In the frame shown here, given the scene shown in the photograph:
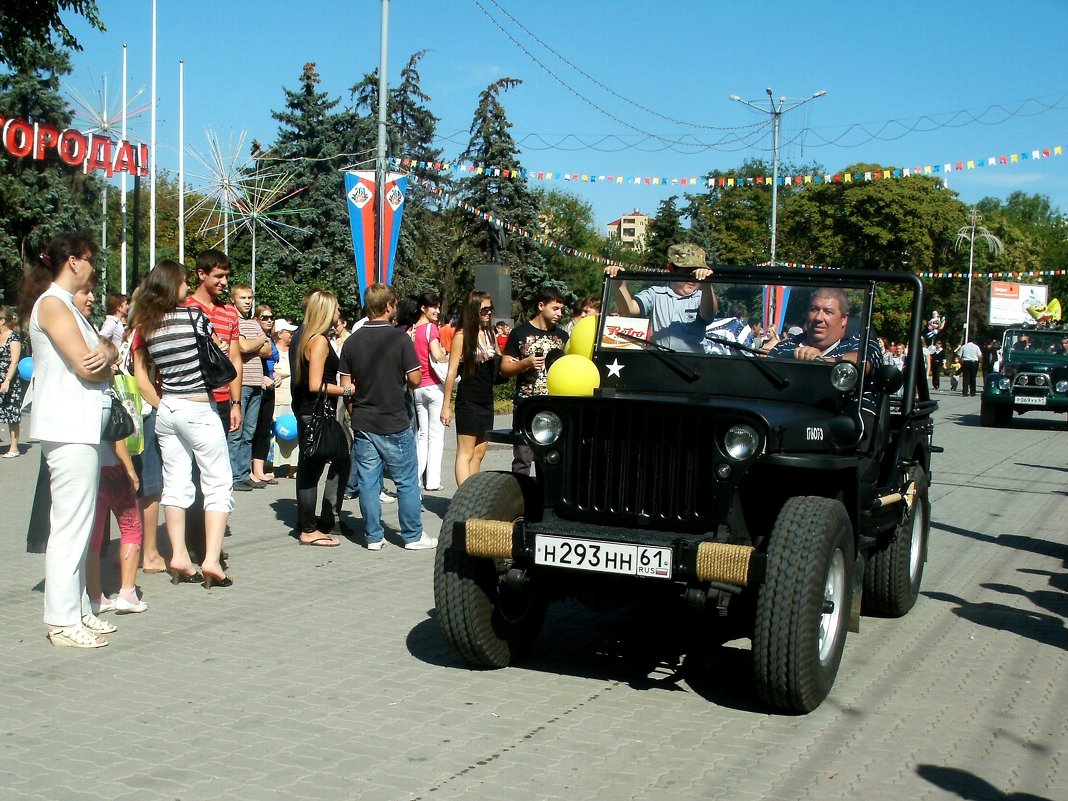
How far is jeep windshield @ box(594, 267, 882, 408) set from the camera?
6230mm

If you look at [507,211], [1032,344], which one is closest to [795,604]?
[1032,344]

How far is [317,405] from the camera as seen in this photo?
910 cm

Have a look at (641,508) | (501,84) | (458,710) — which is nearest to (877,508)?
(641,508)

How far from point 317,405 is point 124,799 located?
17.2ft

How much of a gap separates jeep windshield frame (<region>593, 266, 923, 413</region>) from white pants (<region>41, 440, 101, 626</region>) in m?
2.62

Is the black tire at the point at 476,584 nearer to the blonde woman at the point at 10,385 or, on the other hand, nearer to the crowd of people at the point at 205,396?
the crowd of people at the point at 205,396

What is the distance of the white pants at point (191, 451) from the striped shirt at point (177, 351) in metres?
0.10

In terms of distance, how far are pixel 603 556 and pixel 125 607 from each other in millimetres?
3050

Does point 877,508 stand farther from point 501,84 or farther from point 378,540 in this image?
point 501,84

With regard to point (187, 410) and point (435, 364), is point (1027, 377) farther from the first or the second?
point (187, 410)

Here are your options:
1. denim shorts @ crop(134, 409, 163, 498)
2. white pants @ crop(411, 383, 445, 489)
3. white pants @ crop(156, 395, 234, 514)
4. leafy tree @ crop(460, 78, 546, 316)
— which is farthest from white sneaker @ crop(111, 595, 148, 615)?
leafy tree @ crop(460, 78, 546, 316)

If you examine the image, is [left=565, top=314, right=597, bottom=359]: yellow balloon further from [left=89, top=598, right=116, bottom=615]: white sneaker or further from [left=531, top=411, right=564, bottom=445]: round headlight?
[left=89, top=598, right=116, bottom=615]: white sneaker

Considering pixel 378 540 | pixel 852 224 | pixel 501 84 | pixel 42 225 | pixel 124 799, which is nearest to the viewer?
pixel 124 799

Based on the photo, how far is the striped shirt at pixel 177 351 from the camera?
710cm
